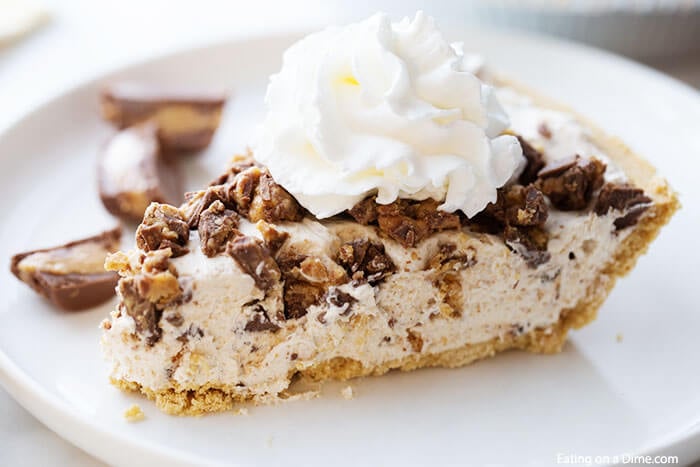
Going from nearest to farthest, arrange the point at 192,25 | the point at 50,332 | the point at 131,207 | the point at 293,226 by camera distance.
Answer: the point at 293,226 → the point at 50,332 → the point at 131,207 → the point at 192,25

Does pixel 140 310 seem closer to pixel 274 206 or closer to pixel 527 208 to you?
pixel 274 206

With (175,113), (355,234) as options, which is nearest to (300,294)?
(355,234)

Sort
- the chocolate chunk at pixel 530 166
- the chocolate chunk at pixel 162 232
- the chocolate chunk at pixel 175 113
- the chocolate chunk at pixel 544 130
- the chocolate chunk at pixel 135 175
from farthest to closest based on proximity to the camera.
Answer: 1. the chocolate chunk at pixel 175 113
2. the chocolate chunk at pixel 135 175
3. the chocolate chunk at pixel 544 130
4. the chocolate chunk at pixel 530 166
5. the chocolate chunk at pixel 162 232

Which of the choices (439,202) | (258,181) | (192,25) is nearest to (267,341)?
(258,181)

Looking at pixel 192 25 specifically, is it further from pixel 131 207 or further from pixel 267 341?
pixel 267 341

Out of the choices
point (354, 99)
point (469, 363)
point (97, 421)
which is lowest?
point (469, 363)

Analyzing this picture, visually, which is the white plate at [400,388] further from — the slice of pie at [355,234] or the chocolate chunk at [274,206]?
the chocolate chunk at [274,206]

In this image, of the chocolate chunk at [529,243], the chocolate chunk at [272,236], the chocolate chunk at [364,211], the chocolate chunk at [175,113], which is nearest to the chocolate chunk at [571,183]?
the chocolate chunk at [529,243]

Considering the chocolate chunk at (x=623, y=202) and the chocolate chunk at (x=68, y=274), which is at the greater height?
the chocolate chunk at (x=623, y=202)
